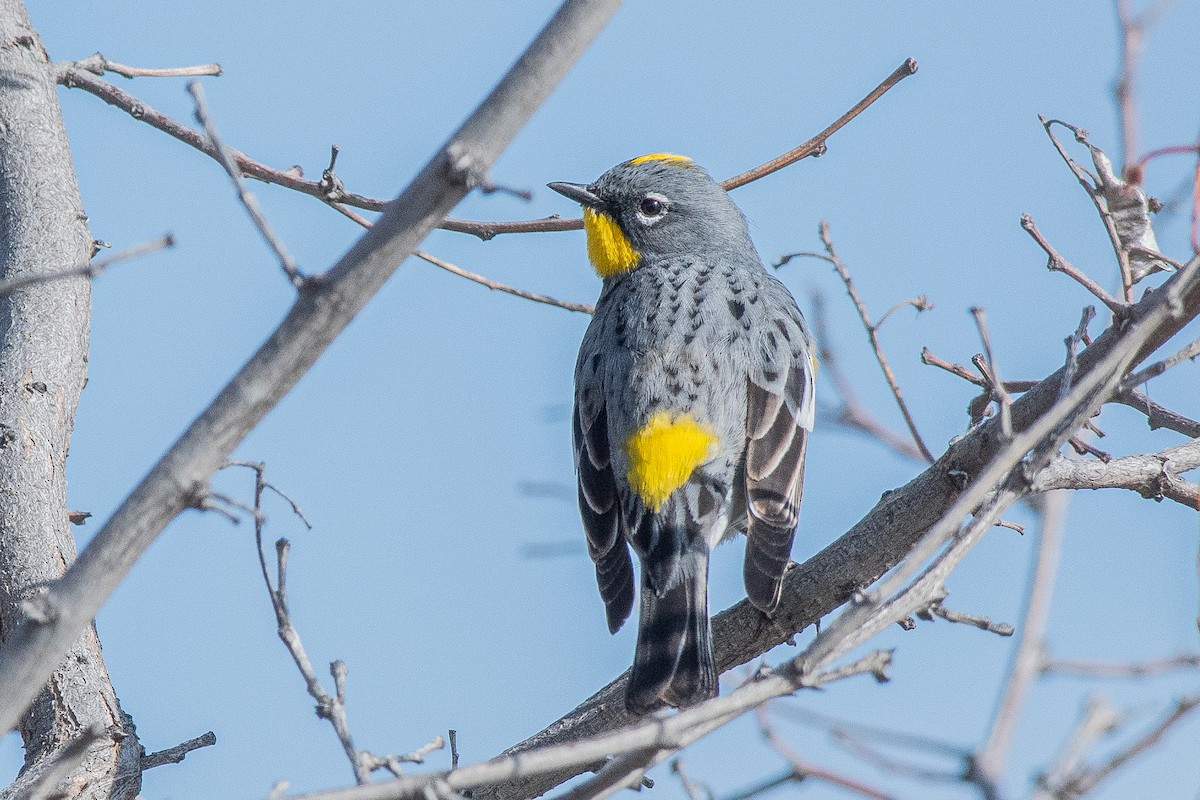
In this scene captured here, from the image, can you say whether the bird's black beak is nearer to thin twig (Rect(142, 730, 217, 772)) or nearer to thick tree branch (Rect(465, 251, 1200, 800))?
thick tree branch (Rect(465, 251, 1200, 800))

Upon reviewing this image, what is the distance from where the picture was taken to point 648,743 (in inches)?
110

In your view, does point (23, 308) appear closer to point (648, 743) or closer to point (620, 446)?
point (620, 446)

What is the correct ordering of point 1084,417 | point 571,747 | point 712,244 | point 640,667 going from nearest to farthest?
point 571,747, point 1084,417, point 640,667, point 712,244

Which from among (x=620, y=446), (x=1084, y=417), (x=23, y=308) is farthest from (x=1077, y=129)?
(x=23, y=308)

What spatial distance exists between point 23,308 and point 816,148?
333 centimetres

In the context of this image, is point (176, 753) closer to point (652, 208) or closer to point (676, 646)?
point (676, 646)

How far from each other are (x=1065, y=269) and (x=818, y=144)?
1.48 meters

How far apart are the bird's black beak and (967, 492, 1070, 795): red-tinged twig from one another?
6.46 m

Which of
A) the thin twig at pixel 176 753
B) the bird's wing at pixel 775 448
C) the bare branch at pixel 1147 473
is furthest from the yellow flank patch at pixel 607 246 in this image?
the thin twig at pixel 176 753

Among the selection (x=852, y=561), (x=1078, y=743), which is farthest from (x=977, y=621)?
(x=1078, y=743)

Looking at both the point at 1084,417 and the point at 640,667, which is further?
the point at 640,667

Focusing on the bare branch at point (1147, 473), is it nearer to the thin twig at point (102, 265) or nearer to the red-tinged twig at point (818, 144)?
the red-tinged twig at point (818, 144)

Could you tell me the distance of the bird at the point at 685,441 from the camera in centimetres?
569

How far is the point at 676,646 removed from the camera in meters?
5.54
